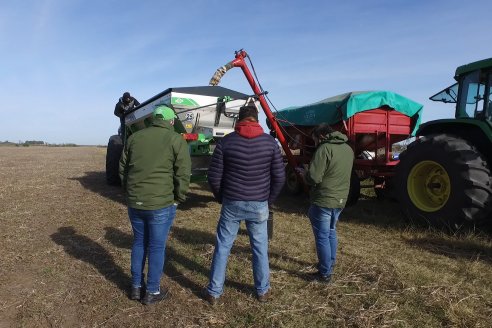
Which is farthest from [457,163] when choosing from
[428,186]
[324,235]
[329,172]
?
[324,235]

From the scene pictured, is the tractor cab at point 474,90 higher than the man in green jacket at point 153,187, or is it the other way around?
the tractor cab at point 474,90

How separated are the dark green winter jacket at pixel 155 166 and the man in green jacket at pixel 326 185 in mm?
1255

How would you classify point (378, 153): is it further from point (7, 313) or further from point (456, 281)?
point (7, 313)

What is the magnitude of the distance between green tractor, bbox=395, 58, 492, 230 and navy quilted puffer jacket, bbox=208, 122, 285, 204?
2903mm

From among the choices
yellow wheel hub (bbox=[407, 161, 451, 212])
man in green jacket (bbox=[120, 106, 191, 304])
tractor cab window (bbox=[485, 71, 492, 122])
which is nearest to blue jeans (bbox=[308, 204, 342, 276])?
man in green jacket (bbox=[120, 106, 191, 304])

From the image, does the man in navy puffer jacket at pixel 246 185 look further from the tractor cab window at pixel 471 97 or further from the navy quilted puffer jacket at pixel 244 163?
the tractor cab window at pixel 471 97

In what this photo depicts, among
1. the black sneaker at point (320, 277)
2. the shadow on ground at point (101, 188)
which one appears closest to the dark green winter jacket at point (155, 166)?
the black sneaker at point (320, 277)

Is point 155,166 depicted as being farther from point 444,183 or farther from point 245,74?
point 245,74

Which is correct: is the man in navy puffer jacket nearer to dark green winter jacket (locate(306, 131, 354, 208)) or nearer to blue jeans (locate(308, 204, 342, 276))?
dark green winter jacket (locate(306, 131, 354, 208))

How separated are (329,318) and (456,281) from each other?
5.03ft

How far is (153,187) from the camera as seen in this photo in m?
3.46

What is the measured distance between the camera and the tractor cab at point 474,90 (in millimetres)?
5367

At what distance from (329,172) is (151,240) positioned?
1.79 meters

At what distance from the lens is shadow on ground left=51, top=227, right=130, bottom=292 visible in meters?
4.15
